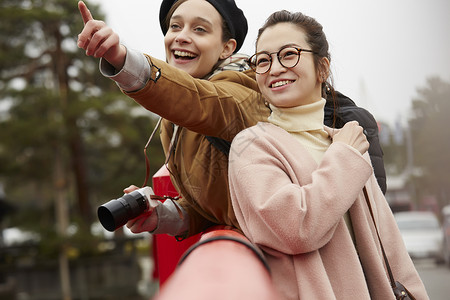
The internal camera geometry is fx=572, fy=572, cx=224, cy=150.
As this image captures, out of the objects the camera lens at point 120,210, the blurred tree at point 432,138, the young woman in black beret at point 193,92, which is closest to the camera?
the young woman in black beret at point 193,92

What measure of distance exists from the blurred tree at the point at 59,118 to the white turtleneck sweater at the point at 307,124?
759 centimetres

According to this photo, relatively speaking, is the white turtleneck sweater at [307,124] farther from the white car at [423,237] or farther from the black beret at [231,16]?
the white car at [423,237]

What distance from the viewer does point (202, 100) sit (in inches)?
52.0

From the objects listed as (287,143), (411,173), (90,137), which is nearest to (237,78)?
(287,143)

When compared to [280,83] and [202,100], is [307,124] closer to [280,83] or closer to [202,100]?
[280,83]

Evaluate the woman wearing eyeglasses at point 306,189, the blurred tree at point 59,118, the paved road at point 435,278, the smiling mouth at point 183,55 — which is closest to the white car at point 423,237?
the paved road at point 435,278

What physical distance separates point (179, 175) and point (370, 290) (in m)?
0.65

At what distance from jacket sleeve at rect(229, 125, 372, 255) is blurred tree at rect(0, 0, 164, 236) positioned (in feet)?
25.2

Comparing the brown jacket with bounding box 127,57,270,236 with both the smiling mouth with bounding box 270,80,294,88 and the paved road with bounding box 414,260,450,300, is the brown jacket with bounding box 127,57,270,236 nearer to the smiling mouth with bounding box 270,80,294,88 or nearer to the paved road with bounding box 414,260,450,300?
the smiling mouth with bounding box 270,80,294,88

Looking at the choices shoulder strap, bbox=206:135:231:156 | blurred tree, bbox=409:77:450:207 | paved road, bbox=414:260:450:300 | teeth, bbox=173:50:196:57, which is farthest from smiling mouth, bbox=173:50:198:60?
blurred tree, bbox=409:77:450:207

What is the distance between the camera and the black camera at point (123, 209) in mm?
1420

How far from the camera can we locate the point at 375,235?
124 centimetres

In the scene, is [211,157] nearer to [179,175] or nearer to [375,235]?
[179,175]

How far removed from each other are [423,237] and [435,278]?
916mm
